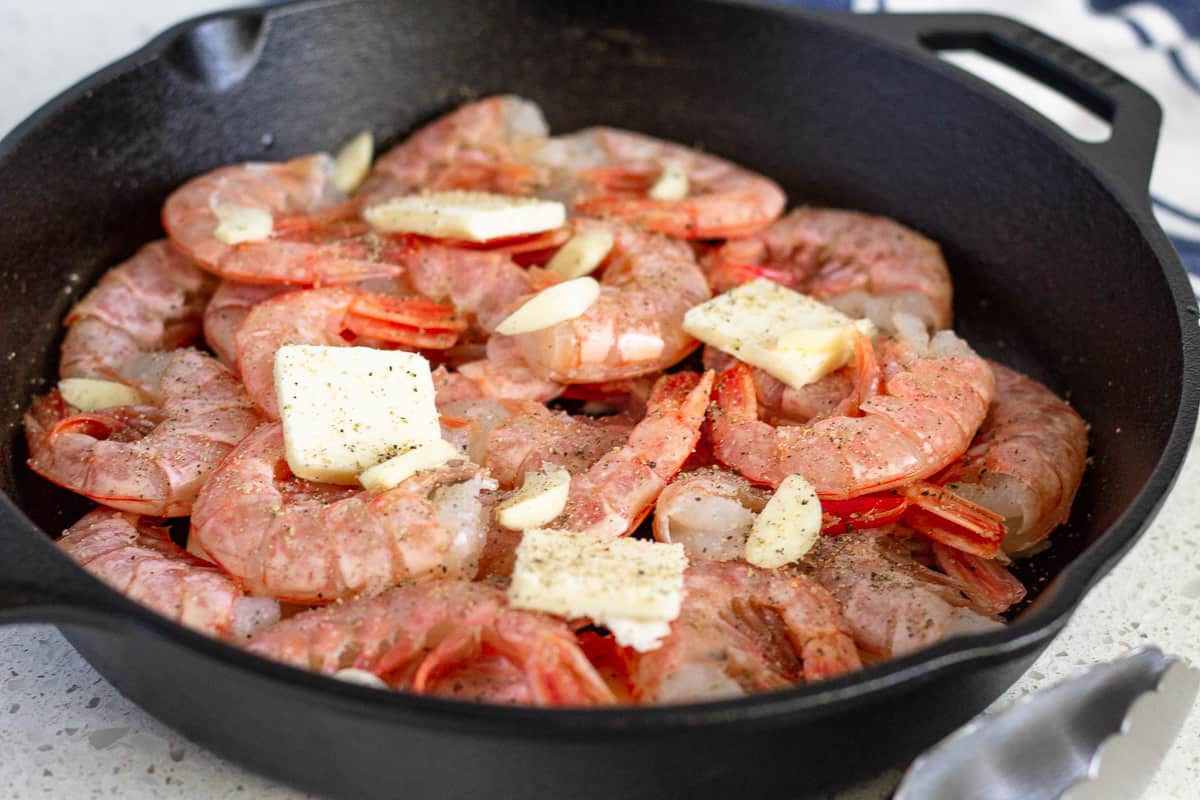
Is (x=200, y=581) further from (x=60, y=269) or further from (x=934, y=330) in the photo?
(x=934, y=330)

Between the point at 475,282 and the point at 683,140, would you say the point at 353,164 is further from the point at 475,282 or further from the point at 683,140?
the point at 683,140

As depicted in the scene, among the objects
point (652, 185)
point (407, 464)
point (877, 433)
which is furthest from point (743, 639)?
point (652, 185)

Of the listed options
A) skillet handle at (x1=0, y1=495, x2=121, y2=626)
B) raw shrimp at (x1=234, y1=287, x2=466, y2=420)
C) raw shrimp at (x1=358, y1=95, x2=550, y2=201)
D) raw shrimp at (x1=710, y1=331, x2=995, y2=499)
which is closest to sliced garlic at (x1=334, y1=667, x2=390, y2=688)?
skillet handle at (x1=0, y1=495, x2=121, y2=626)

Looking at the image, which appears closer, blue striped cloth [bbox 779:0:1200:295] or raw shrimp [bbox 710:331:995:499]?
raw shrimp [bbox 710:331:995:499]

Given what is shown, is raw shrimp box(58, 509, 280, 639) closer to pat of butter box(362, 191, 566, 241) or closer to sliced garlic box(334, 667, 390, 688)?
sliced garlic box(334, 667, 390, 688)

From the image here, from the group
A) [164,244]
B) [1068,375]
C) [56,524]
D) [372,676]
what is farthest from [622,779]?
[164,244]
